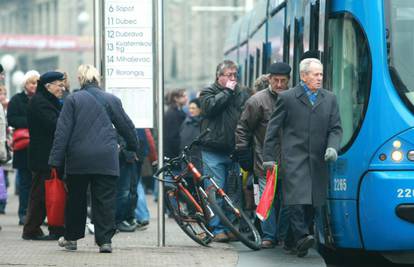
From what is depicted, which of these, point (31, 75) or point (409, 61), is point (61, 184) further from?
point (409, 61)

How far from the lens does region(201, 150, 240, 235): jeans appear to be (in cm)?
1224

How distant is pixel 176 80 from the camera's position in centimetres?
7562

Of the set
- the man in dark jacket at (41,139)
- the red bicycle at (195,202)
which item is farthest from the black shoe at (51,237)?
the red bicycle at (195,202)

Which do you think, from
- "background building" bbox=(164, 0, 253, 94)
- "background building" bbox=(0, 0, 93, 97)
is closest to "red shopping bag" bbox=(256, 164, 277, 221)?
"background building" bbox=(164, 0, 253, 94)

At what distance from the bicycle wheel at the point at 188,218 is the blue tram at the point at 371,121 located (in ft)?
4.72

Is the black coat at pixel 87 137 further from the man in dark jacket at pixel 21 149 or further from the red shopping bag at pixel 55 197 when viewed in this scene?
the man in dark jacket at pixel 21 149

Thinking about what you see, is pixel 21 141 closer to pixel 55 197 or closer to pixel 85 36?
pixel 55 197

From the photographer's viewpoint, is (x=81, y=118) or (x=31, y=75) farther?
(x=31, y=75)

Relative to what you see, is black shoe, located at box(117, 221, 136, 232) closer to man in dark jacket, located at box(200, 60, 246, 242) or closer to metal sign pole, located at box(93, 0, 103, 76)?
man in dark jacket, located at box(200, 60, 246, 242)

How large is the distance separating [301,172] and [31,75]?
15.1 feet

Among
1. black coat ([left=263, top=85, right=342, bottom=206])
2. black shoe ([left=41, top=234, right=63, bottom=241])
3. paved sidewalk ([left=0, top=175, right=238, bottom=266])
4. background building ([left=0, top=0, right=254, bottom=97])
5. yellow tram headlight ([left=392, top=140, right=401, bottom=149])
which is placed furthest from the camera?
background building ([left=0, top=0, right=254, bottom=97])

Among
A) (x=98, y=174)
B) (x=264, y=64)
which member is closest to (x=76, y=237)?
(x=98, y=174)

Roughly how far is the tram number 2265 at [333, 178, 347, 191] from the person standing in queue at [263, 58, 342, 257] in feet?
0.26

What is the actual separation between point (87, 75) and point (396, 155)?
2.65m
